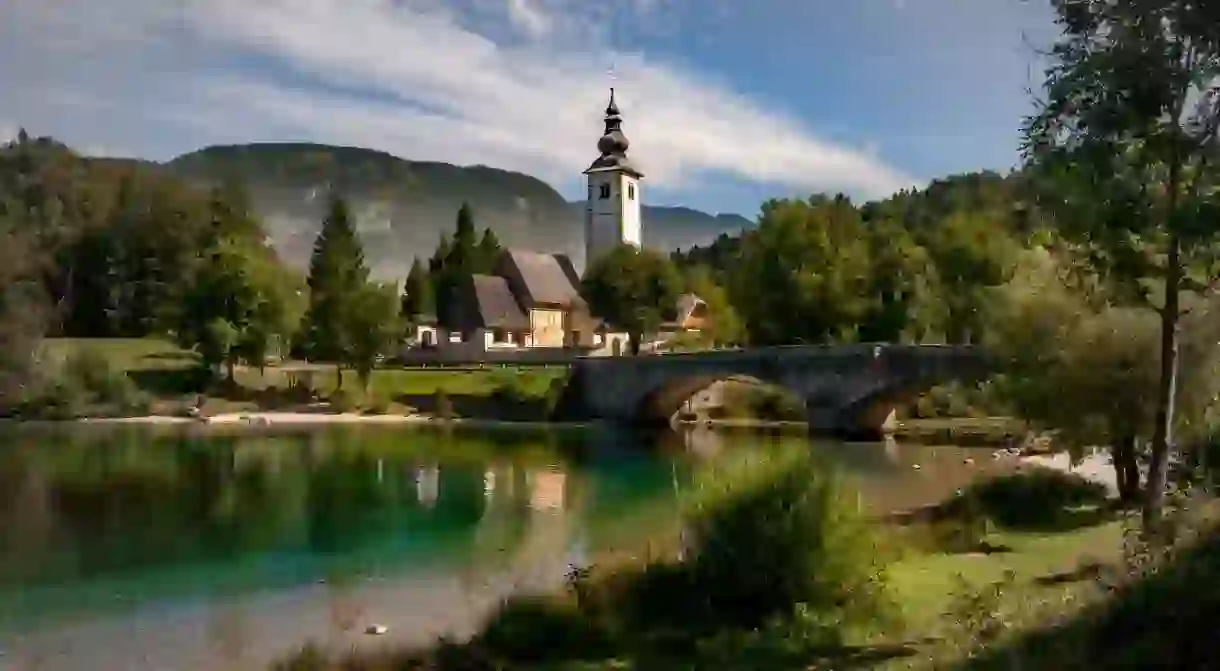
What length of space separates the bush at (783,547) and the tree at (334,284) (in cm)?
5018

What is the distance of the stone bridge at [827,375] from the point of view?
4584cm

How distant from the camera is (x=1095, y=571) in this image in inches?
518

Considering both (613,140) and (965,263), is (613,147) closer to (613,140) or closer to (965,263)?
(613,140)

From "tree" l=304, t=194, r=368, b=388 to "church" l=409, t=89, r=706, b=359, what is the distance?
8.93 meters

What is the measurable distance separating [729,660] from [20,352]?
175ft

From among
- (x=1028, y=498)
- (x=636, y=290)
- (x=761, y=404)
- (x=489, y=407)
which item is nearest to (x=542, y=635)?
(x=1028, y=498)

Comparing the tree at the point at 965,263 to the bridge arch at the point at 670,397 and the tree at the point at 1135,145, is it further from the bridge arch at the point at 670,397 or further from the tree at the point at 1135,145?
the tree at the point at 1135,145

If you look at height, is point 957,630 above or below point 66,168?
below

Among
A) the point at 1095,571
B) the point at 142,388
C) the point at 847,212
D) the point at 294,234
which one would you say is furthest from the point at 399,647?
the point at 294,234

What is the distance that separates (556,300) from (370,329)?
30247 mm

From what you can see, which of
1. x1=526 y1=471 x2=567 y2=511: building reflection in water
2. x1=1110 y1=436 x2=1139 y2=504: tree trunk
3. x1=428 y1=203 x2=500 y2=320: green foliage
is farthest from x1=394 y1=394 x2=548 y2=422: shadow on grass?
x1=1110 y1=436 x2=1139 y2=504: tree trunk

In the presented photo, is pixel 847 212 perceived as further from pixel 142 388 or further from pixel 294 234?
pixel 294 234

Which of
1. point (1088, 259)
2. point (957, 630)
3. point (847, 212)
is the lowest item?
point (957, 630)

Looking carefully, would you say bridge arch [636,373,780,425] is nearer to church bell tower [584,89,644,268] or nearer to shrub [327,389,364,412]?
shrub [327,389,364,412]
